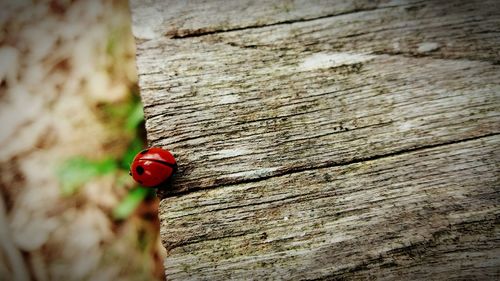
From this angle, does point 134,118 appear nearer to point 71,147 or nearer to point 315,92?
point 71,147

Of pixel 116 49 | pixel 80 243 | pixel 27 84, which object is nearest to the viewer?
pixel 80 243

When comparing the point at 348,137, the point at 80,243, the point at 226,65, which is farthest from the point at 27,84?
the point at 348,137

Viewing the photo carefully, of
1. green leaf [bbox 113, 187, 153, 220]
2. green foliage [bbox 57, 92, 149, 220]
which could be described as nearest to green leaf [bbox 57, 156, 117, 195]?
green foliage [bbox 57, 92, 149, 220]

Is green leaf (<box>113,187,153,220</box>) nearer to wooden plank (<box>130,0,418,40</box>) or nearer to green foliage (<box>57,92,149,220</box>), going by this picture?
green foliage (<box>57,92,149,220</box>)

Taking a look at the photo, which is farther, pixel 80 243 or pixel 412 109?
pixel 80 243

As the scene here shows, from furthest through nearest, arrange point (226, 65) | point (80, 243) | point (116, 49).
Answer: point (116, 49), point (80, 243), point (226, 65)

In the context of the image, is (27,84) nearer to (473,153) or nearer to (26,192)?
(26,192)

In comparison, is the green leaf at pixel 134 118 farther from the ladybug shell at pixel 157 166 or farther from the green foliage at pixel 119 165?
the ladybug shell at pixel 157 166
